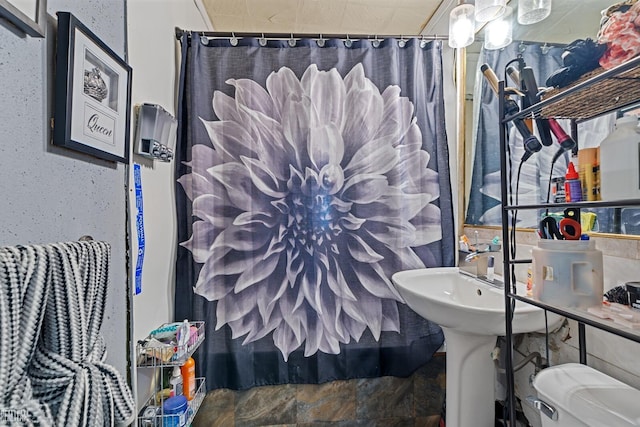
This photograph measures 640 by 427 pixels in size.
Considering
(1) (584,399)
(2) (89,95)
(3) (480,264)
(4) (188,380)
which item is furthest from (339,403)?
(2) (89,95)

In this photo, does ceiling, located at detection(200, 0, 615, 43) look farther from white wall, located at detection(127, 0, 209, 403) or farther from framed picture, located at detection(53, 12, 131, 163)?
framed picture, located at detection(53, 12, 131, 163)

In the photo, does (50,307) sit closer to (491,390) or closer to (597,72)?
(597,72)

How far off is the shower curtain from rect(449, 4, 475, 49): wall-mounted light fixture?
27 cm

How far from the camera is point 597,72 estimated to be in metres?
0.77

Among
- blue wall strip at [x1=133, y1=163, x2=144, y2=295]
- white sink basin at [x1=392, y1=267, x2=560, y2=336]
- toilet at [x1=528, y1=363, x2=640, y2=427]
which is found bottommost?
toilet at [x1=528, y1=363, x2=640, y2=427]

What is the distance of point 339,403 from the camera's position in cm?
172

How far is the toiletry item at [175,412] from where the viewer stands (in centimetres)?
124

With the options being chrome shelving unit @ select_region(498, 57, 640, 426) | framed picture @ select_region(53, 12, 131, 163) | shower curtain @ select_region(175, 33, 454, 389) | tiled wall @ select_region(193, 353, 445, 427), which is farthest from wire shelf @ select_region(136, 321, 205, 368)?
chrome shelving unit @ select_region(498, 57, 640, 426)

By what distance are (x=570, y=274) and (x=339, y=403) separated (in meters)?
1.33

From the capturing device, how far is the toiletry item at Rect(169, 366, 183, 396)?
1340 millimetres

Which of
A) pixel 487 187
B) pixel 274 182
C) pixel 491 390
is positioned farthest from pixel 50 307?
pixel 487 187

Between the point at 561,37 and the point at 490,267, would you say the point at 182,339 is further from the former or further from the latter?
the point at 561,37

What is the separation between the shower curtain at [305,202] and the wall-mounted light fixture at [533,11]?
0.49 meters

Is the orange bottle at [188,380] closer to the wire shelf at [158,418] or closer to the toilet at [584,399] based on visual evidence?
the wire shelf at [158,418]
